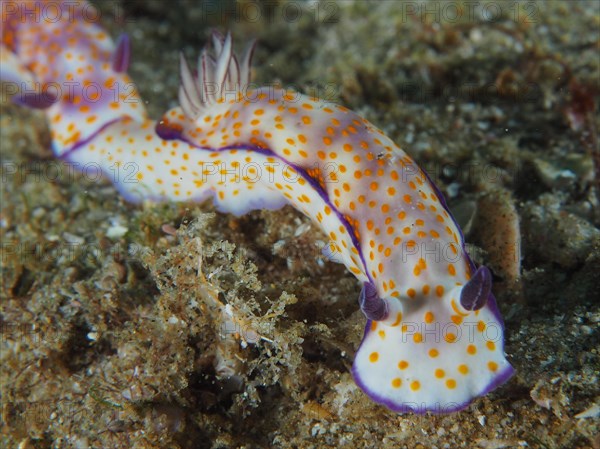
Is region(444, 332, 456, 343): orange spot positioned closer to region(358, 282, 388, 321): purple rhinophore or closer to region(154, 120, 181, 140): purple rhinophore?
region(358, 282, 388, 321): purple rhinophore

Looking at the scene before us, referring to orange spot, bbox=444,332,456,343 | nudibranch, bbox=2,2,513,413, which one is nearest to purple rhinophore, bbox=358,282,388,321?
nudibranch, bbox=2,2,513,413

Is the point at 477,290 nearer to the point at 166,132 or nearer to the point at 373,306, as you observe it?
the point at 373,306

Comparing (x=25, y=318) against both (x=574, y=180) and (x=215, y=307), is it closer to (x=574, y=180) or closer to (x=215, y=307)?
(x=215, y=307)

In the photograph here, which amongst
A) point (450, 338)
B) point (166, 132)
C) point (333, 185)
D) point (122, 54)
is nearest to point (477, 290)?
point (450, 338)

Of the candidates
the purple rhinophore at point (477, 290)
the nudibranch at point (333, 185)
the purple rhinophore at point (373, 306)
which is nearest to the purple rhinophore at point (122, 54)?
the nudibranch at point (333, 185)

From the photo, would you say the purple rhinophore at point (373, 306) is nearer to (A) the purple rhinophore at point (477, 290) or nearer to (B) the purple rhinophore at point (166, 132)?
(A) the purple rhinophore at point (477, 290)

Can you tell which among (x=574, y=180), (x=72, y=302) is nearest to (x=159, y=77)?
(x=72, y=302)
